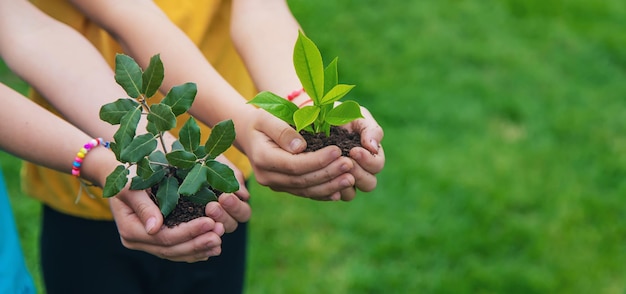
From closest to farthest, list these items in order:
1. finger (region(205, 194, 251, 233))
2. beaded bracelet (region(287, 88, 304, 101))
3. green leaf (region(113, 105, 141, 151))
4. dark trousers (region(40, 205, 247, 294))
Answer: green leaf (region(113, 105, 141, 151)) → finger (region(205, 194, 251, 233)) → beaded bracelet (region(287, 88, 304, 101)) → dark trousers (region(40, 205, 247, 294))

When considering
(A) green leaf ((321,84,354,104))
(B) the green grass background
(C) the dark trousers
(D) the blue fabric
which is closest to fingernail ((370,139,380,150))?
(A) green leaf ((321,84,354,104))

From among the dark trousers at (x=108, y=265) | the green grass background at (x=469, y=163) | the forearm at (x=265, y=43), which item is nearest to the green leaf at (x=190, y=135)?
the forearm at (x=265, y=43)

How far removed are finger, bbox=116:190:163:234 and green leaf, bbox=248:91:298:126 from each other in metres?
0.21

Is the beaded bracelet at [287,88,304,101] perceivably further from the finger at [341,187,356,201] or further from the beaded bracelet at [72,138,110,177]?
the beaded bracelet at [72,138,110,177]

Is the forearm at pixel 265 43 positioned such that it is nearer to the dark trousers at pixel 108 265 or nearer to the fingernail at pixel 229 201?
the fingernail at pixel 229 201

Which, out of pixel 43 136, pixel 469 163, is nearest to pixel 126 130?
pixel 43 136

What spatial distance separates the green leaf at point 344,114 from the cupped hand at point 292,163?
0.04 meters

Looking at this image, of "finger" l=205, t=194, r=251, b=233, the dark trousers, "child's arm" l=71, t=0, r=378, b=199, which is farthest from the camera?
the dark trousers

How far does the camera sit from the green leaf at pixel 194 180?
3.51 ft

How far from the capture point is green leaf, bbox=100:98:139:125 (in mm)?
1040

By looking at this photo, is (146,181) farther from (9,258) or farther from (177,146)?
(9,258)

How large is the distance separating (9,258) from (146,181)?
34 cm

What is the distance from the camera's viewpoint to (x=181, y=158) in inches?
42.7

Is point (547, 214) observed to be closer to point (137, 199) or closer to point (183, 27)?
point (183, 27)
